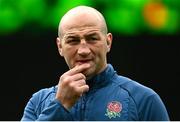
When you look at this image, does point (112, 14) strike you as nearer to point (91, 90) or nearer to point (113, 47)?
point (113, 47)

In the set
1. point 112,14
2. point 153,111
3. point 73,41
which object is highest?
point 73,41

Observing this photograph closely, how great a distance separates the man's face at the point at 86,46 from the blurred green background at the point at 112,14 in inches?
64.9

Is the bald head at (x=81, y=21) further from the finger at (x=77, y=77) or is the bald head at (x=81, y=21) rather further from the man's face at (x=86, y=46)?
the finger at (x=77, y=77)

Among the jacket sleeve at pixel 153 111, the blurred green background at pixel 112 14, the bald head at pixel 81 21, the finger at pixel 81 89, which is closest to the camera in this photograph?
the finger at pixel 81 89

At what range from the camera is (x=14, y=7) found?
5.32 metres

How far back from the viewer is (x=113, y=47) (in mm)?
5375

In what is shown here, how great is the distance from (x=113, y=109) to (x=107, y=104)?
7 centimetres

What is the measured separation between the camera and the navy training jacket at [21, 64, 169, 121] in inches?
136

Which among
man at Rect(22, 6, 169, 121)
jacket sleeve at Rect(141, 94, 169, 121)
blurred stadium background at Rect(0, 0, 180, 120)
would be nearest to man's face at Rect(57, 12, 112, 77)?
man at Rect(22, 6, 169, 121)

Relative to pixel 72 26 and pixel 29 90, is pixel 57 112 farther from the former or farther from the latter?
pixel 29 90

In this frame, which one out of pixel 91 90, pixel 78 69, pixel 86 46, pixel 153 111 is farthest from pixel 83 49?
pixel 153 111

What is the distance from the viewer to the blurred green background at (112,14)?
530 cm

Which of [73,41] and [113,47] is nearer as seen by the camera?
[73,41]

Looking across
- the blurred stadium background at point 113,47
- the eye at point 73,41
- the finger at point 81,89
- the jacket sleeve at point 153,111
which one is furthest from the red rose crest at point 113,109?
the blurred stadium background at point 113,47
